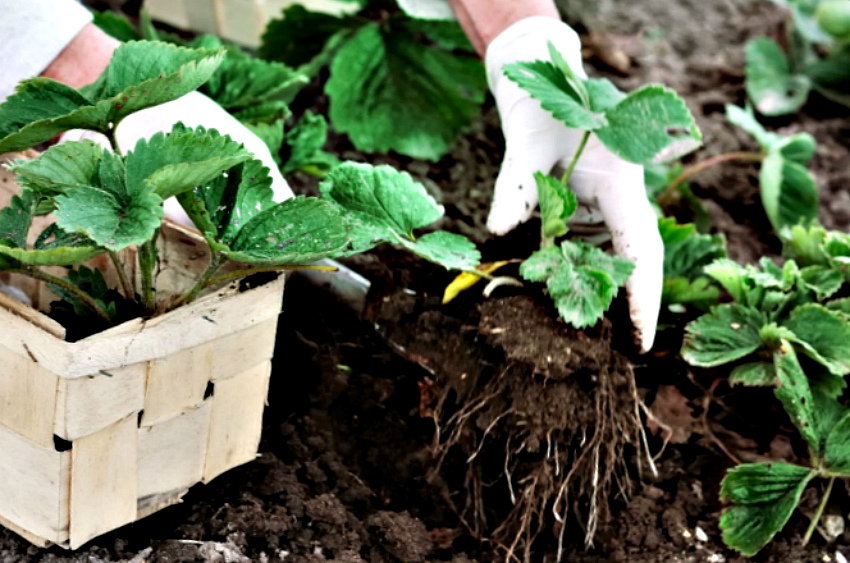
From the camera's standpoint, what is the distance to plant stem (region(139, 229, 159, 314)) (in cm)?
89

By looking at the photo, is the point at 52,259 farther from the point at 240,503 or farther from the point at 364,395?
the point at 364,395

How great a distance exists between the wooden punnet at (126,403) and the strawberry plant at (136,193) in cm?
5

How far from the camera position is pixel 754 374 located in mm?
1218

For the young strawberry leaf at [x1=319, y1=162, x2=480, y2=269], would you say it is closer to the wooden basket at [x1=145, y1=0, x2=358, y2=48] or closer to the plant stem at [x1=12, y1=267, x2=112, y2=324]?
the plant stem at [x1=12, y1=267, x2=112, y2=324]

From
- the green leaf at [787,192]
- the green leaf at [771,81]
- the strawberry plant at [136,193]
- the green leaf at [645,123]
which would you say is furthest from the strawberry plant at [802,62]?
the strawberry plant at [136,193]

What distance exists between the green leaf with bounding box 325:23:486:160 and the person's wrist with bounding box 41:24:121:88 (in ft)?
1.50

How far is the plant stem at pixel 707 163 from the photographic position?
1.65m

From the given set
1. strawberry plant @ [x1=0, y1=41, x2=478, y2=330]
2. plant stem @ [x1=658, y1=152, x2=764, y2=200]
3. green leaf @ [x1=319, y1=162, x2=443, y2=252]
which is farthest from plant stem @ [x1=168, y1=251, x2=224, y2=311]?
plant stem @ [x1=658, y1=152, x2=764, y2=200]

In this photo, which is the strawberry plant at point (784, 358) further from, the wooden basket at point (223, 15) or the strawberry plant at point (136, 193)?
the wooden basket at point (223, 15)

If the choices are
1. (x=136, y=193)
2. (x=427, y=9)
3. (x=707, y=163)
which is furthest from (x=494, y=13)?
(x=136, y=193)

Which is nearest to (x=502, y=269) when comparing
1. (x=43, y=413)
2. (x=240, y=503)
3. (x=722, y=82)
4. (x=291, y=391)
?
(x=291, y=391)

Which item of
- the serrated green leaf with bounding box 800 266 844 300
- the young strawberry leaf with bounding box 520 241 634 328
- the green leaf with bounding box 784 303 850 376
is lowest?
the green leaf with bounding box 784 303 850 376

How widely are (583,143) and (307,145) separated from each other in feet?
1.36

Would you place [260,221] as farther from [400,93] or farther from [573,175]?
[400,93]
